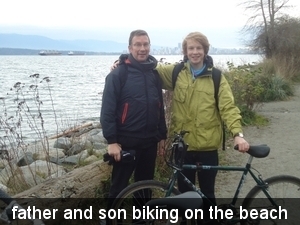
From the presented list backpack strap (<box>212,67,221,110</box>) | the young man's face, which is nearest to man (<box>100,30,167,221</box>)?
the young man's face

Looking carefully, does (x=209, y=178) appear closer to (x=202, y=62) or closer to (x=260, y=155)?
(x=260, y=155)

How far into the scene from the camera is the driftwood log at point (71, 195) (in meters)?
4.21

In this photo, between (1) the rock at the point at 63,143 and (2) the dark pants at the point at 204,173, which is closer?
(2) the dark pants at the point at 204,173

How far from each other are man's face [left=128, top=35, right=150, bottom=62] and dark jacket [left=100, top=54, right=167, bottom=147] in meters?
0.05

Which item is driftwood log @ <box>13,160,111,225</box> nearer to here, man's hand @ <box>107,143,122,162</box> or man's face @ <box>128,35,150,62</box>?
man's hand @ <box>107,143,122,162</box>

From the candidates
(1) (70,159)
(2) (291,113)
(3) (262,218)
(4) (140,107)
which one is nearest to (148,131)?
(4) (140,107)

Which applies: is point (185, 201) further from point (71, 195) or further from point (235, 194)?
point (71, 195)

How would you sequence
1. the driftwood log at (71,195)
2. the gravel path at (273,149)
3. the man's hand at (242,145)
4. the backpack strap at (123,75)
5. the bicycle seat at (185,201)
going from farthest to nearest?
the gravel path at (273,149) → the driftwood log at (71,195) → the backpack strap at (123,75) → the man's hand at (242,145) → the bicycle seat at (185,201)

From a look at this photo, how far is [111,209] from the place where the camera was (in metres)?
3.79

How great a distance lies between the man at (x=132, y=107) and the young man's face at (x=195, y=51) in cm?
35

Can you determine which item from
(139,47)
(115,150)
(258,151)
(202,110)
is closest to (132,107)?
(115,150)

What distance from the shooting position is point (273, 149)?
8031 millimetres

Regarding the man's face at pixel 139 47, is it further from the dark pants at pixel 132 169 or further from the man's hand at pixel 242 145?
the man's hand at pixel 242 145

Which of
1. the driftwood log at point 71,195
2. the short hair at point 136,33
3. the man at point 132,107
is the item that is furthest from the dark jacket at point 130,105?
the driftwood log at point 71,195
